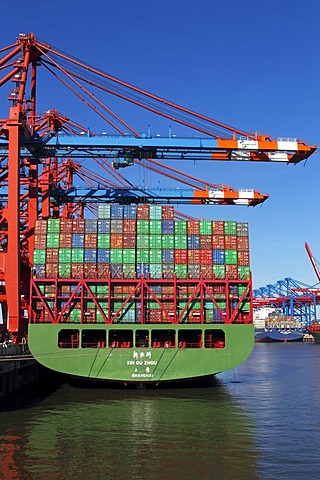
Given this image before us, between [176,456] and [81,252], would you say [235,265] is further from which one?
[176,456]

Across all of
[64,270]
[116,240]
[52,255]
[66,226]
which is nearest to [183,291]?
[116,240]

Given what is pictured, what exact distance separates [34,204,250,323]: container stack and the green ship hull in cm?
180

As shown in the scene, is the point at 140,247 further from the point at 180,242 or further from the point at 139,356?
the point at 139,356

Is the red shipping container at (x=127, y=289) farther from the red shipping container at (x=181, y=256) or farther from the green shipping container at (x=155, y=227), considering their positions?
the green shipping container at (x=155, y=227)

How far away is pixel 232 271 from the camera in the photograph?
38938 mm

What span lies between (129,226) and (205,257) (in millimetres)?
5994

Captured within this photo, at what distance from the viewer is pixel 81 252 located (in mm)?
38969

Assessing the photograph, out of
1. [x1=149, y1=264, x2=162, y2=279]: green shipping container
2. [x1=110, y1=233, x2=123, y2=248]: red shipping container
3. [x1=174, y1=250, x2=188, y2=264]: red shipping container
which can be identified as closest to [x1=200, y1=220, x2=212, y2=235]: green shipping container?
[x1=174, y1=250, x2=188, y2=264]: red shipping container

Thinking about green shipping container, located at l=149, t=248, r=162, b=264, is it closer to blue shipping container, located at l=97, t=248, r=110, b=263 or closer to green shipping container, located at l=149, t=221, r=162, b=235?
green shipping container, located at l=149, t=221, r=162, b=235

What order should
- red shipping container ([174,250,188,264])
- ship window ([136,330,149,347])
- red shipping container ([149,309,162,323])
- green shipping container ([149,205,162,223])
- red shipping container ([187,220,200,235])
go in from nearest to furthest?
red shipping container ([149,309,162,323])
ship window ([136,330,149,347])
red shipping container ([174,250,188,264])
red shipping container ([187,220,200,235])
green shipping container ([149,205,162,223])

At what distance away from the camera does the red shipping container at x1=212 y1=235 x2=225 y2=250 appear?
39.8 m

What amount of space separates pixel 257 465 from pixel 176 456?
3.10 m

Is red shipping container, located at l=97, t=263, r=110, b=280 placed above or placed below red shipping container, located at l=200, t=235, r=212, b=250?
below

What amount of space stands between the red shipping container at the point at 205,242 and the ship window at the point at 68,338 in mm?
10774
